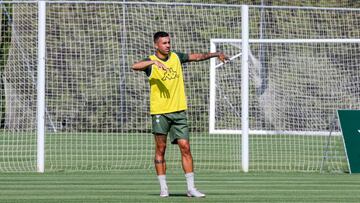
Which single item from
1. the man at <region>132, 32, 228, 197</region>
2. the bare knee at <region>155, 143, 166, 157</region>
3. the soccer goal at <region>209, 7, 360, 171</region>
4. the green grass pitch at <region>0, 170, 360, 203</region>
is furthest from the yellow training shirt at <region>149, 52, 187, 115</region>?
the soccer goal at <region>209, 7, 360, 171</region>

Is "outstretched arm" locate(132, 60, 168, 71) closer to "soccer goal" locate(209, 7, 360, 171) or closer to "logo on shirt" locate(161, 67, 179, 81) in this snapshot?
"logo on shirt" locate(161, 67, 179, 81)

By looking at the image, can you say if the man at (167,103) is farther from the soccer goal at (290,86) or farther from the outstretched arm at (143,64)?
the soccer goal at (290,86)

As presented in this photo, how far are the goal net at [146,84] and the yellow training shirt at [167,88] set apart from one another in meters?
7.40

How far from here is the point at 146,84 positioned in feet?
94.8

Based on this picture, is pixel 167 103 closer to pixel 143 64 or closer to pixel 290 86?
pixel 143 64

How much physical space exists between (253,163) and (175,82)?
24.0 feet

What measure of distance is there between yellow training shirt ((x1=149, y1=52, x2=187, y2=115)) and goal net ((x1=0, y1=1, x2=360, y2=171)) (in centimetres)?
740

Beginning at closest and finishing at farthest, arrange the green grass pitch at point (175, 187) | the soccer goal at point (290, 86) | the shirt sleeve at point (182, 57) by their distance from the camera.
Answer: the green grass pitch at point (175, 187)
the shirt sleeve at point (182, 57)
the soccer goal at point (290, 86)

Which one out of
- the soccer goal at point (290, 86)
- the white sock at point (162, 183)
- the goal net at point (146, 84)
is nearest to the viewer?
the white sock at point (162, 183)

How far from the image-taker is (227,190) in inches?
607

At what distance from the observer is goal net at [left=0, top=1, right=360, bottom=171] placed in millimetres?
24266

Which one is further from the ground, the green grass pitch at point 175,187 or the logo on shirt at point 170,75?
the logo on shirt at point 170,75

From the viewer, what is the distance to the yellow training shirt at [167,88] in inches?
573

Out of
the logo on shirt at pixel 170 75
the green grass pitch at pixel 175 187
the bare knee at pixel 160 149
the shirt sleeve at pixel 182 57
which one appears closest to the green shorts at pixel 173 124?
the bare knee at pixel 160 149
